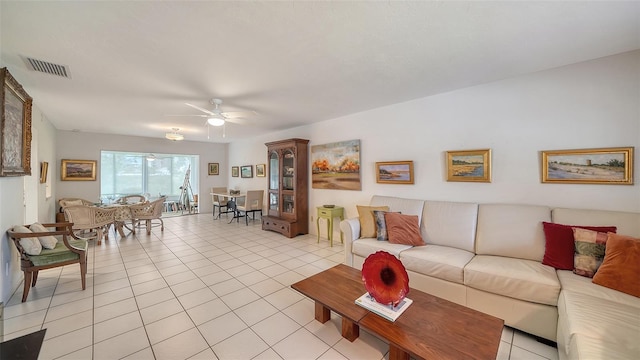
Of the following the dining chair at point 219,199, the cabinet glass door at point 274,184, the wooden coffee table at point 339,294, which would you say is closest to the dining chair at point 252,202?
the cabinet glass door at point 274,184

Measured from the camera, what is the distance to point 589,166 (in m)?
2.31

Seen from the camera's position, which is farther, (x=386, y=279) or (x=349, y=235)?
(x=349, y=235)

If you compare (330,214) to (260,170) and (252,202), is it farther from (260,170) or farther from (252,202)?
(260,170)

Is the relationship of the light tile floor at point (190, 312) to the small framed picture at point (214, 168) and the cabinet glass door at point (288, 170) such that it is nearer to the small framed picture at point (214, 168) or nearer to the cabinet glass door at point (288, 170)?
the cabinet glass door at point (288, 170)

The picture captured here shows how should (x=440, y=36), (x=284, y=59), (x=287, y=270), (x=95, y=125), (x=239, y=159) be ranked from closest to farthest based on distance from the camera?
(x=440, y=36) < (x=284, y=59) < (x=287, y=270) < (x=95, y=125) < (x=239, y=159)

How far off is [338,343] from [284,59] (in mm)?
2580

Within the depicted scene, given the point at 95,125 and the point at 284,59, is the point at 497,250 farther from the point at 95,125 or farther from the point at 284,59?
the point at 95,125

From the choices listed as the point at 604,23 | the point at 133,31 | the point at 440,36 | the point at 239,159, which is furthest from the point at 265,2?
the point at 239,159

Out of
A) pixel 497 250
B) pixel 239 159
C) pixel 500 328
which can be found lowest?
pixel 500 328

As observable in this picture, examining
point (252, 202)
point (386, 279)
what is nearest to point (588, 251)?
point (386, 279)

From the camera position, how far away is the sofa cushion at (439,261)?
7.38ft

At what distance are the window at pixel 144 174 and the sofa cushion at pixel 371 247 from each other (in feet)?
23.0

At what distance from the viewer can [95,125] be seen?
17.3ft

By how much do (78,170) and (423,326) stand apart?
8.20 meters
